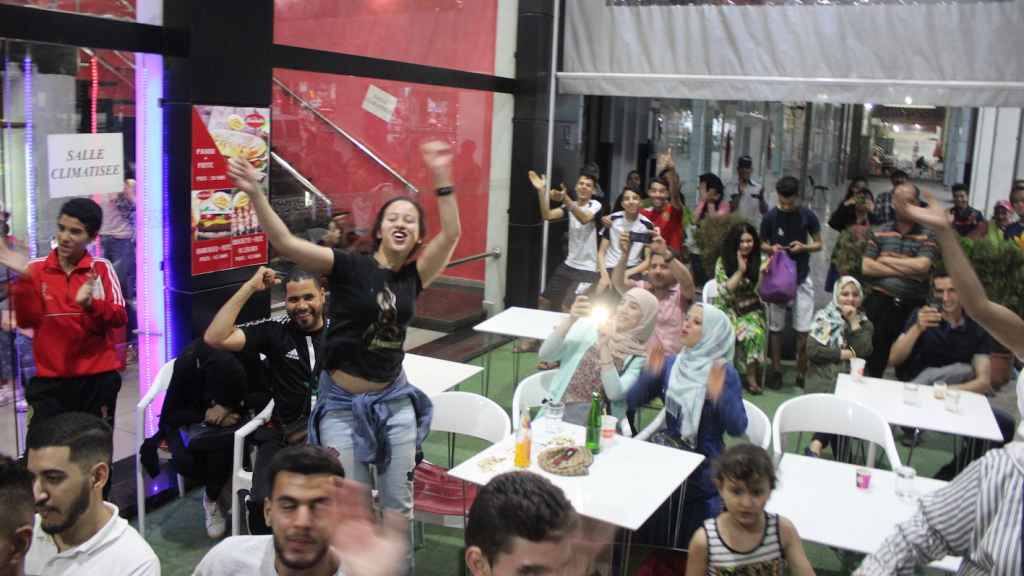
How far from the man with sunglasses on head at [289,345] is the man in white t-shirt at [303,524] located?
6.42 feet

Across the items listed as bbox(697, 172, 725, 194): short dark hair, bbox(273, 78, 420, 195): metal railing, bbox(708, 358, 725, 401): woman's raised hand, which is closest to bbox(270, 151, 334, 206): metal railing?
bbox(273, 78, 420, 195): metal railing

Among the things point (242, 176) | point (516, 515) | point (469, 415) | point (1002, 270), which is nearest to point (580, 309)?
point (469, 415)

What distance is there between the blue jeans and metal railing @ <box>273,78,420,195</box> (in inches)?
121

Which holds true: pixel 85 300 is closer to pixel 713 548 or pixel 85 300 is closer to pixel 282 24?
pixel 282 24

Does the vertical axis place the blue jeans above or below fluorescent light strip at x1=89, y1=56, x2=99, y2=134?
below

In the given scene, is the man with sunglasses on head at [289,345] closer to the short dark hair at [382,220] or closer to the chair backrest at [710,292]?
the short dark hair at [382,220]

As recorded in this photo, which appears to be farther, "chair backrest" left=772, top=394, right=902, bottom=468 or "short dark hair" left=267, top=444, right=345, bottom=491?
"chair backrest" left=772, top=394, right=902, bottom=468

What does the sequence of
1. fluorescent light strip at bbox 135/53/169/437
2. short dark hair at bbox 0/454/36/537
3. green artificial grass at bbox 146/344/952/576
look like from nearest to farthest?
short dark hair at bbox 0/454/36/537, green artificial grass at bbox 146/344/952/576, fluorescent light strip at bbox 135/53/169/437

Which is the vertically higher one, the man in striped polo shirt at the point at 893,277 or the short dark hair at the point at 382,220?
the short dark hair at the point at 382,220

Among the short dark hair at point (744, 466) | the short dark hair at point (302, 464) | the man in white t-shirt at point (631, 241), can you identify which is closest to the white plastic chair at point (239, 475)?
the short dark hair at point (302, 464)

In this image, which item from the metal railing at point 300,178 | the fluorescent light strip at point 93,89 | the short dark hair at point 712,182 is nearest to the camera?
the fluorescent light strip at point 93,89

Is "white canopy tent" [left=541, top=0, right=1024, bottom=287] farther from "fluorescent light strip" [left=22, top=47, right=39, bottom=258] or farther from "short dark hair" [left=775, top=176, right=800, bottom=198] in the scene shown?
"fluorescent light strip" [left=22, top=47, right=39, bottom=258]

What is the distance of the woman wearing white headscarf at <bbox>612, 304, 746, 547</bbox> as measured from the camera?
Answer: 3984mm

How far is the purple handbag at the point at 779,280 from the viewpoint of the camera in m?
7.23
